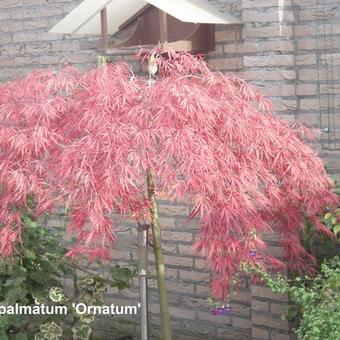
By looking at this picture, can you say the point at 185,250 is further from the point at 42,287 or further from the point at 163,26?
the point at 163,26

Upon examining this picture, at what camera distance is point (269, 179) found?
3090 millimetres

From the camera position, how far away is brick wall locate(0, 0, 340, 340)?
3.97m

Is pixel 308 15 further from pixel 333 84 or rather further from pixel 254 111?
pixel 254 111

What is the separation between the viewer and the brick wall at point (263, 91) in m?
3.97

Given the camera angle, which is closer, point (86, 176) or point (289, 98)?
point (86, 176)

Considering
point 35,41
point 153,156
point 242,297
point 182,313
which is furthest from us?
point 35,41

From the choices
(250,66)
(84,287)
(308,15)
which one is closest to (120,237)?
(84,287)

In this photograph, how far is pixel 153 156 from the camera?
2771 mm

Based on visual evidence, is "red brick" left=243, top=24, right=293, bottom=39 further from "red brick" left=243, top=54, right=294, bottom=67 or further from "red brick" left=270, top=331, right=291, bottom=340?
"red brick" left=270, top=331, right=291, bottom=340

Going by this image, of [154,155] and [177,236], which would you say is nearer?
[154,155]

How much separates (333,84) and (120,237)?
6.00 feet

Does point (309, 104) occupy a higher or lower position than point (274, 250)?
higher

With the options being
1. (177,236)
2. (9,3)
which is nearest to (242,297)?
(177,236)

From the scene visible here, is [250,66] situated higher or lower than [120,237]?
higher
